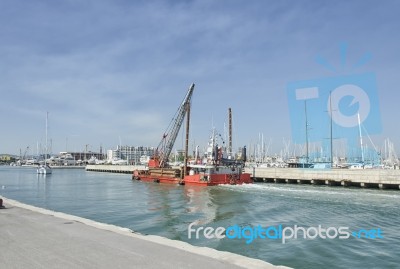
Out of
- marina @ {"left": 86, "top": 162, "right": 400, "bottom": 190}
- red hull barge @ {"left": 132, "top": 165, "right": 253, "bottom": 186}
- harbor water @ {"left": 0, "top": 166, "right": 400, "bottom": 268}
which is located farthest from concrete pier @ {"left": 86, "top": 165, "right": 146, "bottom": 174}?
harbor water @ {"left": 0, "top": 166, "right": 400, "bottom": 268}


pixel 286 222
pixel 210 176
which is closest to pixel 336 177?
pixel 210 176

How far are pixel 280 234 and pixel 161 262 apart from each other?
1158cm

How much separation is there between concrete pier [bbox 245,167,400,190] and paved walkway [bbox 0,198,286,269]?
46349mm

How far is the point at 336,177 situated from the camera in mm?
55906

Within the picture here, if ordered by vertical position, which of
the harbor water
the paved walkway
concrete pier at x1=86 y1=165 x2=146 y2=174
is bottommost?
concrete pier at x1=86 y1=165 x2=146 y2=174

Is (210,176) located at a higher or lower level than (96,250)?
lower

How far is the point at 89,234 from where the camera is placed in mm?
12523

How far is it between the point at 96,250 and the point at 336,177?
51888mm

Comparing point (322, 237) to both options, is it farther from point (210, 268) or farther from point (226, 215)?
point (210, 268)

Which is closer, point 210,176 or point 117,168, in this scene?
point 210,176

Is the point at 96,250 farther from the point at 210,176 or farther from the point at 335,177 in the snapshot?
the point at 335,177

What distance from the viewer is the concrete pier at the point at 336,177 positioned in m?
49.7

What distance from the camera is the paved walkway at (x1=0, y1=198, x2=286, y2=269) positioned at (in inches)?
351

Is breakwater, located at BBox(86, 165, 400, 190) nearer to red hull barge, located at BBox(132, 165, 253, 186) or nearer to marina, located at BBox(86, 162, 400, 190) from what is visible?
marina, located at BBox(86, 162, 400, 190)
